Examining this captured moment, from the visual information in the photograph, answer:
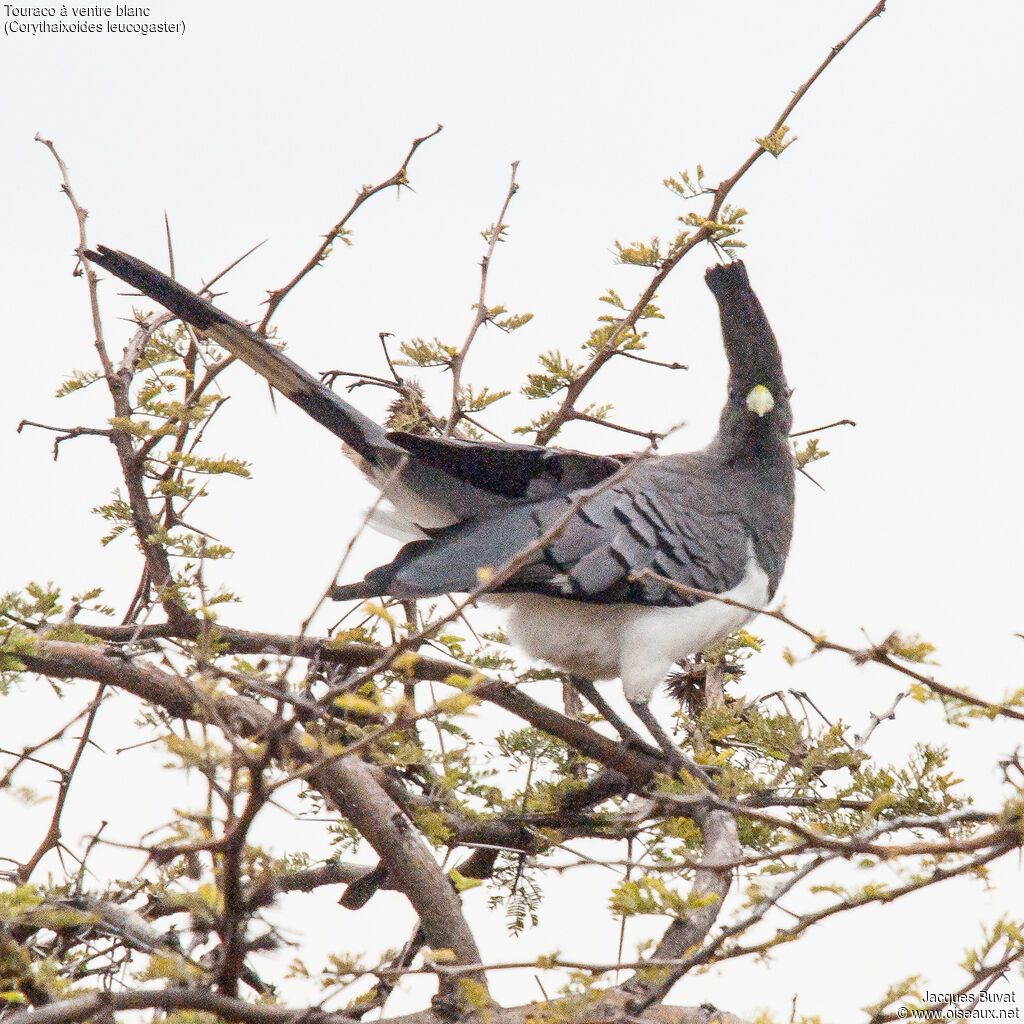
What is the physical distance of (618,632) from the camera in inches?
179

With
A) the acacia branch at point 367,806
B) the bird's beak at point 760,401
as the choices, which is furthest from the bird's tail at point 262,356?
the bird's beak at point 760,401

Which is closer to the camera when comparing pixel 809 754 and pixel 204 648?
pixel 204 648

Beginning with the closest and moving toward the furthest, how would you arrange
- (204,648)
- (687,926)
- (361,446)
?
1. (204,648)
2. (687,926)
3. (361,446)

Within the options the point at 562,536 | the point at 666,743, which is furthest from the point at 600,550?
the point at 666,743

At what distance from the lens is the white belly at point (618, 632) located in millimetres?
4504

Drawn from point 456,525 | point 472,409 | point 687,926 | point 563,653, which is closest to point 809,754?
point 687,926

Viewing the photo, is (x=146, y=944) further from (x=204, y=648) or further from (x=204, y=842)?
(x=204, y=842)

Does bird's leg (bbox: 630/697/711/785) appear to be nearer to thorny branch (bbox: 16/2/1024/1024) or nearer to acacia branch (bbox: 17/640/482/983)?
thorny branch (bbox: 16/2/1024/1024)

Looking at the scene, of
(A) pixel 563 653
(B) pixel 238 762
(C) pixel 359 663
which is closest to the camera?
(B) pixel 238 762

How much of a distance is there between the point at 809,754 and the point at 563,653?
114 cm

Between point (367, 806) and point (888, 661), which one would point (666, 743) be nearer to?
point (367, 806)

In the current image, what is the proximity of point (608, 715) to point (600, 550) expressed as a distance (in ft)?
2.37

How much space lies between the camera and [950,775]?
126 inches

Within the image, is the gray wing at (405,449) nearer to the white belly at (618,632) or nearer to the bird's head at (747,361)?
the white belly at (618,632)
